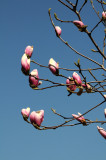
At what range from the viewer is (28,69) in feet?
4.72

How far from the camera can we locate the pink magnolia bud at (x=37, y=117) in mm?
1465

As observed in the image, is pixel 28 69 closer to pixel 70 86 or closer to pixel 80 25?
pixel 70 86

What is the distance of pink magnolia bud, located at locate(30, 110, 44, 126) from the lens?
1.46 meters

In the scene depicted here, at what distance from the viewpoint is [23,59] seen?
144 centimetres

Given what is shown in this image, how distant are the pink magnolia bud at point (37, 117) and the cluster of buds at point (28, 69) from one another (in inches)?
6.4

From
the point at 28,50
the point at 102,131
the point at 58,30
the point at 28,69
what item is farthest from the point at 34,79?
the point at 102,131

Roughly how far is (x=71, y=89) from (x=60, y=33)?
43 cm

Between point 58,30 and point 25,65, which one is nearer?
point 25,65

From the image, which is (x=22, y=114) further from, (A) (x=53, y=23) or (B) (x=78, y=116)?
(A) (x=53, y=23)

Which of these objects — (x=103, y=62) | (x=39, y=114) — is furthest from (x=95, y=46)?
(x=39, y=114)

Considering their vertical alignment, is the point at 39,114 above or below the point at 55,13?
below

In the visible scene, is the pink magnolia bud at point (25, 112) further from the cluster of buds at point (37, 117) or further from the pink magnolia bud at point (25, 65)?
the pink magnolia bud at point (25, 65)

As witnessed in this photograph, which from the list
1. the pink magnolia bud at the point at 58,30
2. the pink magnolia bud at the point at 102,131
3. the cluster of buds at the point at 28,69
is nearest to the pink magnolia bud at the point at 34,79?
the cluster of buds at the point at 28,69

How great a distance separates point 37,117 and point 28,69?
11.8 inches
